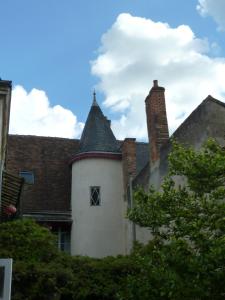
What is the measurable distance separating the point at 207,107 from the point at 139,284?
6399mm

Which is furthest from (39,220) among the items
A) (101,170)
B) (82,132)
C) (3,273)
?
(3,273)

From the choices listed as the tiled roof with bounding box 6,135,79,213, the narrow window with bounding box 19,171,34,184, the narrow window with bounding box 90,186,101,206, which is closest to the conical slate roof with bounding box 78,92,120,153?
the narrow window with bounding box 90,186,101,206

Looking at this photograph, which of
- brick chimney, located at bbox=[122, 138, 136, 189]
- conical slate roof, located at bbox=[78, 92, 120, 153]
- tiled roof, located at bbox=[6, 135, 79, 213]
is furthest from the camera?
conical slate roof, located at bbox=[78, 92, 120, 153]

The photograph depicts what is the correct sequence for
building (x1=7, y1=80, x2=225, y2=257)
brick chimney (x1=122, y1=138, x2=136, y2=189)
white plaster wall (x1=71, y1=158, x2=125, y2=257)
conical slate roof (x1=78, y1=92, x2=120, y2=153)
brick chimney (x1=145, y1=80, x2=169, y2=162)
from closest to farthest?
1. brick chimney (x1=145, y1=80, x2=169, y2=162)
2. building (x1=7, y1=80, x2=225, y2=257)
3. white plaster wall (x1=71, y1=158, x2=125, y2=257)
4. brick chimney (x1=122, y1=138, x2=136, y2=189)
5. conical slate roof (x1=78, y1=92, x2=120, y2=153)

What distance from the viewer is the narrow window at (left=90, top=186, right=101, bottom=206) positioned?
1859cm

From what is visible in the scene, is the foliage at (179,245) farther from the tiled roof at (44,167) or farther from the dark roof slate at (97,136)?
the dark roof slate at (97,136)

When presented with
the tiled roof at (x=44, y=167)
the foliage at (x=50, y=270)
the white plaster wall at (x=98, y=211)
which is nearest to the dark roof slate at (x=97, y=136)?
the white plaster wall at (x=98, y=211)

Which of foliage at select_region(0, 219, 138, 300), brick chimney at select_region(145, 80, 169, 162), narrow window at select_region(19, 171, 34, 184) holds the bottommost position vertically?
foliage at select_region(0, 219, 138, 300)

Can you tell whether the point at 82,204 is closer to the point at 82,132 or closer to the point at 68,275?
the point at 82,132

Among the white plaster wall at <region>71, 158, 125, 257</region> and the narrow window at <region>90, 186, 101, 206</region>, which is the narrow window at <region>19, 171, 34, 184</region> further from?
the narrow window at <region>90, 186, 101, 206</region>

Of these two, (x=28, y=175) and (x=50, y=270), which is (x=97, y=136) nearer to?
(x=28, y=175)

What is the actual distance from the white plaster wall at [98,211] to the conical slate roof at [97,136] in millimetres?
528

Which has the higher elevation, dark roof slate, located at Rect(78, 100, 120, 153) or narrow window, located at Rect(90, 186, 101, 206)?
dark roof slate, located at Rect(78, 100, 120, 153)

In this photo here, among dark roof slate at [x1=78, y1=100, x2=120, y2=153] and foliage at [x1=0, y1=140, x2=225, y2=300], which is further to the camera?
dark roof slate at [x1=78, y1=100, x2=120, y2=153]
